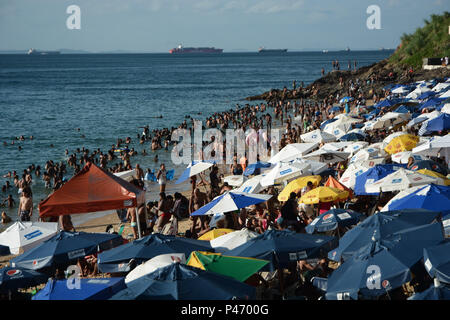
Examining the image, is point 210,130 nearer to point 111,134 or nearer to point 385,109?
point 111,134

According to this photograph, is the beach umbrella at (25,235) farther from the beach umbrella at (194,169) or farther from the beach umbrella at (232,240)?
the beach umbrella at (194,169)

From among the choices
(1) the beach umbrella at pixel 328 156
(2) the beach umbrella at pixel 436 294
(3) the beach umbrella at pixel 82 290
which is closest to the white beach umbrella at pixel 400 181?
(1) the beach umbrella at pixel 328 156

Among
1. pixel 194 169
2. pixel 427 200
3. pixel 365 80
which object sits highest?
pixel 365 80

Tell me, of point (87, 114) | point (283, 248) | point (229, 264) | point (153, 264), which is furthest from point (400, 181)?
point (87, 114)

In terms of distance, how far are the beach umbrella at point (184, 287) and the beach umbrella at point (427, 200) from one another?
4267mm

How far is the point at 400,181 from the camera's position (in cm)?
1151

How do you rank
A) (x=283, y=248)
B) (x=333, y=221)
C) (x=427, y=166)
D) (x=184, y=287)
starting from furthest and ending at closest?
(x=427, y=166) < (x=333, y=221) < (x=283, y=248) < (x=184, y=287)

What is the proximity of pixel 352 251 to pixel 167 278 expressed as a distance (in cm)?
292

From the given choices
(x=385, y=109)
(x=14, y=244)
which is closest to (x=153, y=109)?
(x=385, y=109)

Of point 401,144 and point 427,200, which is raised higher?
point 401,144

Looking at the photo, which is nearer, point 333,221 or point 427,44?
point 333,221

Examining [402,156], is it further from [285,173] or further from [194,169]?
[194,169]

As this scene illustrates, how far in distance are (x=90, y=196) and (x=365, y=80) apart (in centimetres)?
4996

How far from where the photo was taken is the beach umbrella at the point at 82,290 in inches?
267
